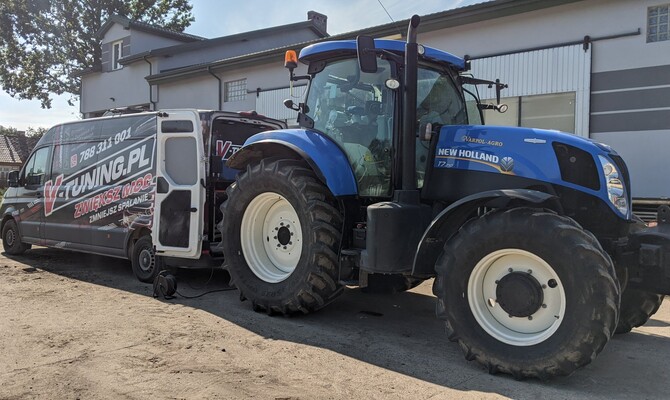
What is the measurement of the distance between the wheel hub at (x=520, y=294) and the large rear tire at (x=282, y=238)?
65.7 inches

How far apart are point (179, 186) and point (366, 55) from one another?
10.8 feet

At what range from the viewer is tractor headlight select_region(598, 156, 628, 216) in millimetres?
4109

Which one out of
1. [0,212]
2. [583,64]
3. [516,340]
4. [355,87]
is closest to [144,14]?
[0,212]

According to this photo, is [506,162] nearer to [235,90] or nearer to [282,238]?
[282,238]

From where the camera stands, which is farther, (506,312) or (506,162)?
(506,162)

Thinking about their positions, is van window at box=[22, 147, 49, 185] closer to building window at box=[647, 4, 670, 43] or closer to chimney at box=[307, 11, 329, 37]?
building window at box=[647, 4, 670, 43]

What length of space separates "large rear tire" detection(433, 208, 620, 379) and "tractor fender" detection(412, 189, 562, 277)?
0.42ft

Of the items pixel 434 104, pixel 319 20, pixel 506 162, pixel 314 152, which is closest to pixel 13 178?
pixel 314 152

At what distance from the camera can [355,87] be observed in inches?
206

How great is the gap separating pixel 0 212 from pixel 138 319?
6.44 m

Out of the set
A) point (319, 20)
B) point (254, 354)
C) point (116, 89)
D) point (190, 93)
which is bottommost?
point (254, 354)

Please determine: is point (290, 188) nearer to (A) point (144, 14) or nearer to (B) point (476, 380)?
(B) point (476, 380)

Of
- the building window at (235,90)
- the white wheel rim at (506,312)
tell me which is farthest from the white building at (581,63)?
the building window at (235,90)

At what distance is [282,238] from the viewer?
5.63 metres
